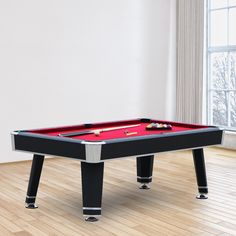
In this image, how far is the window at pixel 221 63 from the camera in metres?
6.64

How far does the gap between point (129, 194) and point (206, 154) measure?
90.6 inches

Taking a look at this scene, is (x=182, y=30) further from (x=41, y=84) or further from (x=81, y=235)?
(x=81, y=235)

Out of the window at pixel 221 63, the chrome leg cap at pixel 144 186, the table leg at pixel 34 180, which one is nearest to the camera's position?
the table leg at pixel 34 180

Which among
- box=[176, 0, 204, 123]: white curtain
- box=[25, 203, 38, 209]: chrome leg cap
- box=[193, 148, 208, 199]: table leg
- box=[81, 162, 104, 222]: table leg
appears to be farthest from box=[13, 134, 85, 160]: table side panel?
box=[176, 0, 204, 123]: white curtain

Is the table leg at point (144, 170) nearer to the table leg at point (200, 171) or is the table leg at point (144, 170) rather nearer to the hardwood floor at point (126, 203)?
the hardwood floor at point (126, 203)

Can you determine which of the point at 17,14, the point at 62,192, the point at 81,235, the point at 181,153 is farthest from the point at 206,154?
the point at 81,235

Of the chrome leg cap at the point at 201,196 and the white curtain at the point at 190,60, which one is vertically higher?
→ the white curtain at the point at 190,60

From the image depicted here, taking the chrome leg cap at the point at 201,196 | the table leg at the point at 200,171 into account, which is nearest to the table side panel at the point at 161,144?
the table leg at the point at 200,171

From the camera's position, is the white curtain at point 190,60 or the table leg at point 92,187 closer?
the table leg at point 92,187

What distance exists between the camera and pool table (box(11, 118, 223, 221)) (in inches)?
127

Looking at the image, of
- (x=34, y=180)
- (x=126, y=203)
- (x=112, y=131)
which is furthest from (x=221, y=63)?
(x=34, y=180)

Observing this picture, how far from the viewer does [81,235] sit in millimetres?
3127

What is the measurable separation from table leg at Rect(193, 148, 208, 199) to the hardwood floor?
0.08m

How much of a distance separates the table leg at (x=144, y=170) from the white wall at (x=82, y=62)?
1860mm
